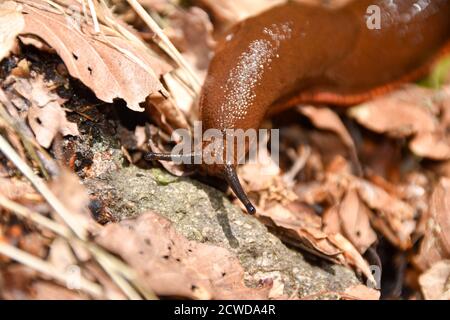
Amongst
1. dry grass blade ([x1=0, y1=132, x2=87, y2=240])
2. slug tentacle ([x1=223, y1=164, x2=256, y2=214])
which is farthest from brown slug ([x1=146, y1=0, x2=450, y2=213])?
dry grass blade ([x1=0, y1=132, x2=87, y2=240])

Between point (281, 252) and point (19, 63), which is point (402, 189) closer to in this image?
point (281, 252)

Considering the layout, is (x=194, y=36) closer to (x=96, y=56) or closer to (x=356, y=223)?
(x=96, y=56)

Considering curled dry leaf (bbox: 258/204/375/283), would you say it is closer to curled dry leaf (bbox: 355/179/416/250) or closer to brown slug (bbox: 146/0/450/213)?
brown slug (bbox: 146/0/450/213)

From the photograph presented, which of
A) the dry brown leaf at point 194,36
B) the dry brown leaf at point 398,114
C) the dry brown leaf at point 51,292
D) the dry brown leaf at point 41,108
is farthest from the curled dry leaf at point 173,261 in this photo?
the dry brown leaf at point 398,114

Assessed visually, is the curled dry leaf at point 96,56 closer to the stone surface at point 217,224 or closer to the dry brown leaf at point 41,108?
the dry brown leaf at point 41,108

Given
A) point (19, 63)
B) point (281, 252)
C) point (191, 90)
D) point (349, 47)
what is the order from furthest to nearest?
1. point (349, 47)
2. point (191, 90)
3. point (281, 252)
4. point (19, 63)

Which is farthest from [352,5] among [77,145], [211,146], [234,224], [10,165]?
[10,165]
